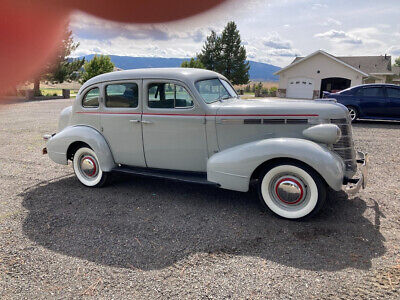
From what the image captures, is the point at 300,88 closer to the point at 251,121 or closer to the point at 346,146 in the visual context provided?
the point at 346,146

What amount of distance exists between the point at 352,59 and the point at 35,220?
33.7 m

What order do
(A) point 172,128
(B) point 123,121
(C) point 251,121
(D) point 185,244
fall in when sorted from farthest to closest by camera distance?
(B) point 123,121 < (A) point 172,128 < (C) point 251,121 < (D) point 185,244

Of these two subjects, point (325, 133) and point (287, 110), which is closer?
point (325, 133)

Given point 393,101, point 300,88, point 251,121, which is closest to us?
point 251,121

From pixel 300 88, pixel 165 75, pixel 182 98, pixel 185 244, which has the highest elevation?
pixel 165 75

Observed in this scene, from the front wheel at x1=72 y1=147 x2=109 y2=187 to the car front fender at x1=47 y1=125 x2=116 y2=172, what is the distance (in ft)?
0.55

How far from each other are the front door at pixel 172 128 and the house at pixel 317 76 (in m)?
22.3

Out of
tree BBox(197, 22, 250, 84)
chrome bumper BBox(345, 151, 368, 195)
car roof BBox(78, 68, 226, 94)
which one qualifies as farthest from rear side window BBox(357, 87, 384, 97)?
tree BBox(197, 22, 250, 84)

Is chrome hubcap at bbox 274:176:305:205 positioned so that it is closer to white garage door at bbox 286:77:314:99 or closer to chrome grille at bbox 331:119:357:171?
chrome grille at bbox 331:119:357:171

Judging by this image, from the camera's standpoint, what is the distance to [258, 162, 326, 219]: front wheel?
339 cm

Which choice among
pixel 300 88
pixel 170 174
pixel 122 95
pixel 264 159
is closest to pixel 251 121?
pixel 264 159

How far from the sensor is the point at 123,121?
4.38m

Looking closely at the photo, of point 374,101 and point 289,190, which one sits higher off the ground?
point 374,101

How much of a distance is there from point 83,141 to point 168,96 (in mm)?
1530
